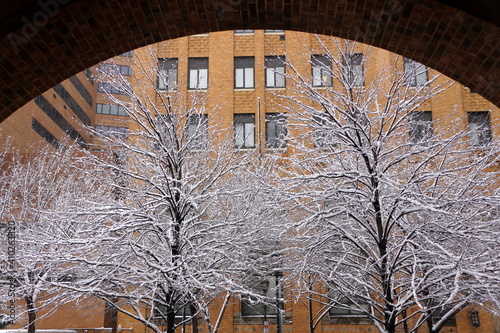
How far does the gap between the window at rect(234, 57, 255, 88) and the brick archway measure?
24.6 meters

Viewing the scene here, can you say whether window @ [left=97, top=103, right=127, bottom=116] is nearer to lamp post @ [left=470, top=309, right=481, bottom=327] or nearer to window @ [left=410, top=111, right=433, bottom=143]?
window @ [left=410, top=111, right=433, bottom=143]

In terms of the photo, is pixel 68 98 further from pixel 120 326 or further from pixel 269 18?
pixel 269 18

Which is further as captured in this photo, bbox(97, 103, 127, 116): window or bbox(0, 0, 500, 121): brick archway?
bbox(97, 103, 127, 116): window

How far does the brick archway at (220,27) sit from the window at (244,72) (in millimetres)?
24575

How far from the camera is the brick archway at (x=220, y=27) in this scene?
198 inches

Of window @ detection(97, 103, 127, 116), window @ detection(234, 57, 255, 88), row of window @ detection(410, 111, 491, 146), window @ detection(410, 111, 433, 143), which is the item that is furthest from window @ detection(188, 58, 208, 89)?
window @ detection(97, 103, 127, 116)

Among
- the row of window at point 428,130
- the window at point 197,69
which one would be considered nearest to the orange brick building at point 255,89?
the window at point 197,69

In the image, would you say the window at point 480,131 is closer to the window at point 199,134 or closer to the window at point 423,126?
the window at point 423,126

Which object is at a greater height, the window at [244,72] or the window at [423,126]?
the window at [244,72]

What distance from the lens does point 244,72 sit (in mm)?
30438

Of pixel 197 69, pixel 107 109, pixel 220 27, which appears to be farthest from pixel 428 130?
pixel 107 109

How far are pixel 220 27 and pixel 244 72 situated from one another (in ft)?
81.7

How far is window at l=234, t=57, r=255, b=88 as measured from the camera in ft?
99.3

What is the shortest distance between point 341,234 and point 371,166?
5.83 feet
